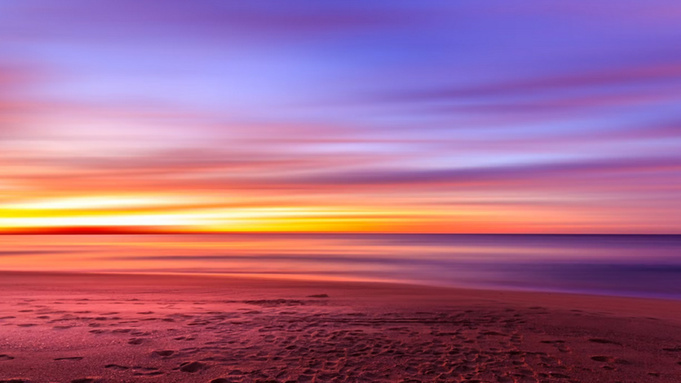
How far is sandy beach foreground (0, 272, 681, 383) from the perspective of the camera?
766cm

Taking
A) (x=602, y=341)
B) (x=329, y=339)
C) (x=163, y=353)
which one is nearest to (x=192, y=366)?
(x=163, y=353)

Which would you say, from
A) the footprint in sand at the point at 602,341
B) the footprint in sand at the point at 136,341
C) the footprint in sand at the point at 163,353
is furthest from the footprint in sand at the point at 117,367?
the footprint in sand at the point at 602,341

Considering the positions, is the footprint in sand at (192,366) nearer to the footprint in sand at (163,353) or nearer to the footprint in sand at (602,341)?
the footprint in sand at (163,353)

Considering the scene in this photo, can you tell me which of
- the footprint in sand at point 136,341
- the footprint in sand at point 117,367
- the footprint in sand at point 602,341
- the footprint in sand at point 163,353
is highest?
the footprint in sand at point 602,341

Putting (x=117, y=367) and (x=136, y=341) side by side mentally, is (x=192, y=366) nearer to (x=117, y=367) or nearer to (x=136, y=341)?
(x=117, y=367)

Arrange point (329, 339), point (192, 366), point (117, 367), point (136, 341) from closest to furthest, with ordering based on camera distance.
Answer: point (117, 367), point (192, 366), point (136, 341), point (329, 339)

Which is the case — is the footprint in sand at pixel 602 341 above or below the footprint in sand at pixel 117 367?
above

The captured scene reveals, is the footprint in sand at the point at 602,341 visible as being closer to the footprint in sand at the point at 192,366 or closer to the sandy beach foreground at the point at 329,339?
the sandy beach foreground at the point at 329,339

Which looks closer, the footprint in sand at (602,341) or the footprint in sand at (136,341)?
the footprint in sand at (136,341)

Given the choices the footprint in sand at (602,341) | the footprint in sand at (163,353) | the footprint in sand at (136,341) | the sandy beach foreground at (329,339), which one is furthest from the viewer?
the footprint in sand at (602,341)

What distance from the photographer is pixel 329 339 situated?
974 centimetres

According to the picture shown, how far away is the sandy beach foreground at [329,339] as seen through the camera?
7664mm

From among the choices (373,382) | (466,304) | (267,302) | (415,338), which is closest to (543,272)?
(466,304)

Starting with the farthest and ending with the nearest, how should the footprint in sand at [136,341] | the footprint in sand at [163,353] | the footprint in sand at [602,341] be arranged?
1. the footprint in sand at [602,341]
2. the footprint in sand at [136,341]
3. the footprint in sand at [163,353]
